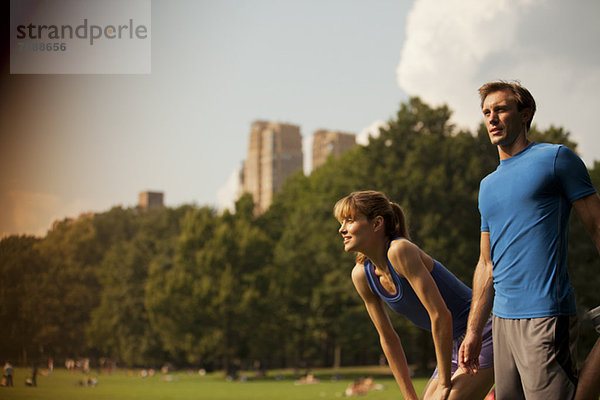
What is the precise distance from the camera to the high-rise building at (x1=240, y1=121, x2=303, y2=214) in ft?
398

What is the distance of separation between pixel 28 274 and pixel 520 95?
4145 centimetres

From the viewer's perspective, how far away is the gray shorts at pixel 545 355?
315 cm

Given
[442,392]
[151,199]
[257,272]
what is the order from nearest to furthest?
[442,392] < [257,272] < [151,199]

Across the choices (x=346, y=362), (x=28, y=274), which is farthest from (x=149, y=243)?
(x=346, y=362)

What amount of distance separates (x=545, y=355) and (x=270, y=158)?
119 metres

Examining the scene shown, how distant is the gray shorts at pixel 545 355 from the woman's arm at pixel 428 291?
1.82ft

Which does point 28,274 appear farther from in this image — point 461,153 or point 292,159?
point 292,159

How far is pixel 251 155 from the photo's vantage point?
127188mm

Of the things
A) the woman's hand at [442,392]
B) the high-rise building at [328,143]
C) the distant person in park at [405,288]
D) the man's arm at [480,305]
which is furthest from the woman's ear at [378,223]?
the high-rise building at [328,143]

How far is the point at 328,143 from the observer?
4850 inches

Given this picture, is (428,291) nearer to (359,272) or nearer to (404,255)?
(404,255)

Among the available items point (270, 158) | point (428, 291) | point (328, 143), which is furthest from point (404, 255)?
point (328, 143)

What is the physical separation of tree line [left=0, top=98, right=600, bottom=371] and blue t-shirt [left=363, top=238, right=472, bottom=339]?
2590cm

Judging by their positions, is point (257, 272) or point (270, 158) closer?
point (257, 272)
